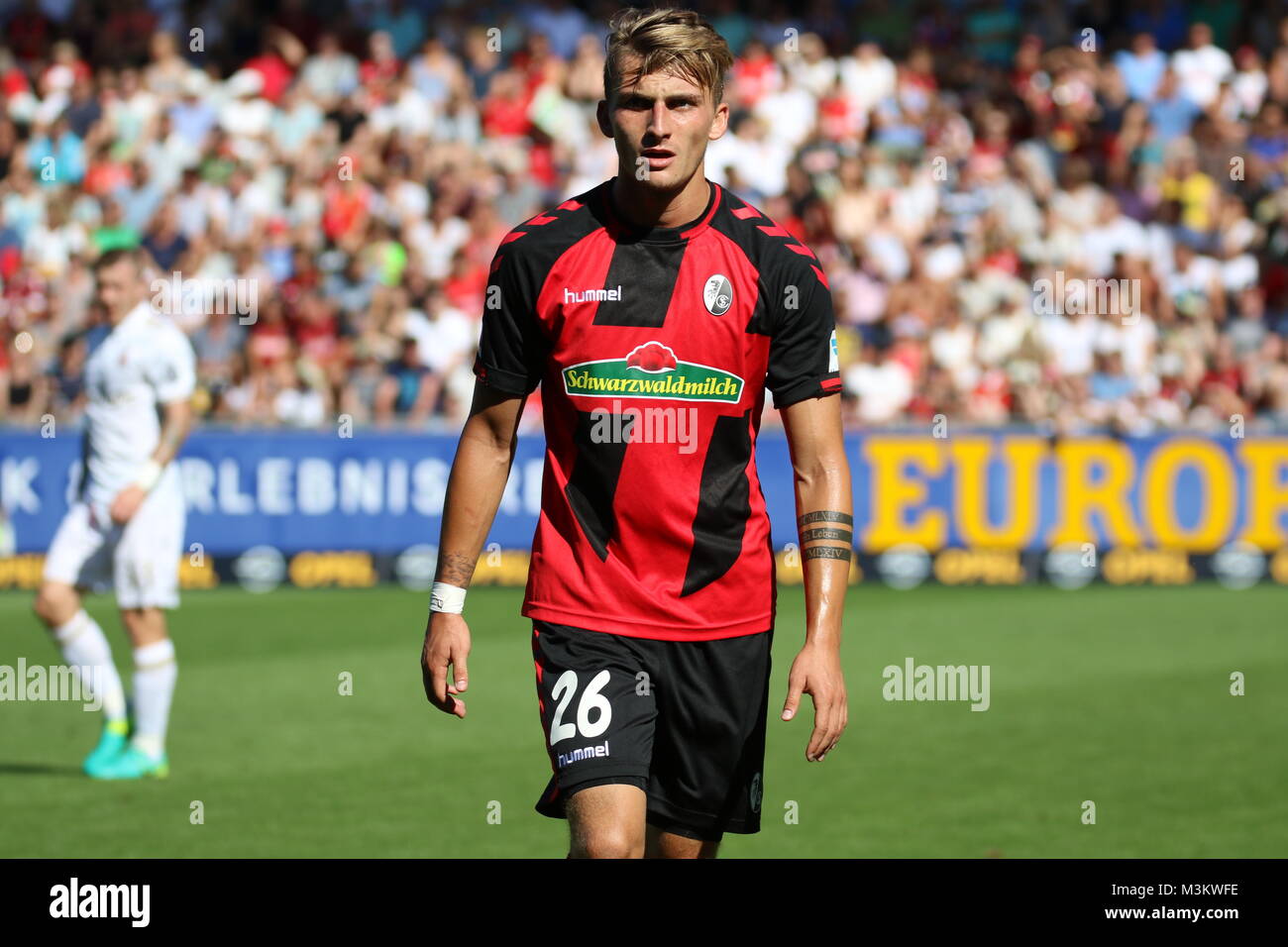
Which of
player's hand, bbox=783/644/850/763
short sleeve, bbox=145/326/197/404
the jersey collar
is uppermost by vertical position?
short sleeve, bbox=145/326/197/404

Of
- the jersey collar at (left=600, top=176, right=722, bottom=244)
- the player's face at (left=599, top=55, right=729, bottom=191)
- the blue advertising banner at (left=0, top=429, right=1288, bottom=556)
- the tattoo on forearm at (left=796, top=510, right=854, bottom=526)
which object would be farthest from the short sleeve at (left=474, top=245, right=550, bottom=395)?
the blue advertising banner at (left=0, top=429, right=1288, bottom=556)

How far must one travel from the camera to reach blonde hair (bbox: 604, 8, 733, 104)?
16.1ft

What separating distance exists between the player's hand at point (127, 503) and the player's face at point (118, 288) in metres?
0.88

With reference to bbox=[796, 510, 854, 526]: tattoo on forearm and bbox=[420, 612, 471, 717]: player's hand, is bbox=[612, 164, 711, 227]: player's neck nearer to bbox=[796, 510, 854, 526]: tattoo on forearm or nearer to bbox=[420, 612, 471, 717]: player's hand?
bbox=[796, 510, 854, 526]: tattoo on forearm

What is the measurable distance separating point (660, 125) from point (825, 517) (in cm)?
110

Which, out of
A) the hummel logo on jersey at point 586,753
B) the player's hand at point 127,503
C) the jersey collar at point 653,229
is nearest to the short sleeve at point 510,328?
the jersey collar at point 653,229

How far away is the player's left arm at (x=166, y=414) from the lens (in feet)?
30.7

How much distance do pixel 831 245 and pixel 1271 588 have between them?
570cm

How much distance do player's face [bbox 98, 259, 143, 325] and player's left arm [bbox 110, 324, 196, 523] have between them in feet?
0.93

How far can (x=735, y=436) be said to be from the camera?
5156mm

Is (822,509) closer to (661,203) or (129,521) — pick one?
(661,203)

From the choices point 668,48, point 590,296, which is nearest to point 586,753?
point 590,296

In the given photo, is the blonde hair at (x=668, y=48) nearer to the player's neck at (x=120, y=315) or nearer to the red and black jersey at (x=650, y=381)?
the red and black jersey at (x=650, y=381)
